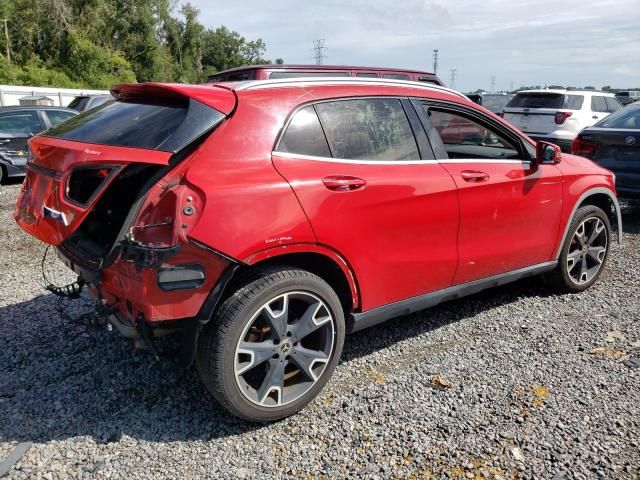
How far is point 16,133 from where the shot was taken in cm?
1055

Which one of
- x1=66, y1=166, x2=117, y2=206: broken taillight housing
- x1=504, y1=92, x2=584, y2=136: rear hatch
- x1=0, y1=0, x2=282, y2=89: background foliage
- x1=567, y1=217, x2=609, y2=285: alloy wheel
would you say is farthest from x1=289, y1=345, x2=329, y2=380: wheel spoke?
x1=0, y1=0, x2=282, y2=89: background foliage

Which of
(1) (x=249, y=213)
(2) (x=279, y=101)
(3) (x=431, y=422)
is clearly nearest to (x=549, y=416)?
(3) (x=431, y=422)

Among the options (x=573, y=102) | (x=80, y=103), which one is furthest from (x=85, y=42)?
(x=573, y=102)

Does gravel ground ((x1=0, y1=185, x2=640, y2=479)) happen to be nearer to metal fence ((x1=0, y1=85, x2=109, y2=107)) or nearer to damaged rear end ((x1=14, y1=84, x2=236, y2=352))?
damaged rear end ((x1=14, y1=84, x2=236, y2=352))

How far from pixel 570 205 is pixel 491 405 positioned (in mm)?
2132

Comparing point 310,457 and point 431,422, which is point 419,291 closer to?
point 431,422

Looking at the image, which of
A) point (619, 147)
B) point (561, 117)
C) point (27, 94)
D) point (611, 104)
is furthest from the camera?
point (27, 94)

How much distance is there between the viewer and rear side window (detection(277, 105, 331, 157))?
9.67ft

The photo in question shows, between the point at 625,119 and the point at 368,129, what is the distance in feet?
18.5

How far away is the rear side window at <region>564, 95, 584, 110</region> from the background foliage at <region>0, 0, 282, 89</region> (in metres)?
38.8

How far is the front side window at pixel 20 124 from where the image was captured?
10.5m

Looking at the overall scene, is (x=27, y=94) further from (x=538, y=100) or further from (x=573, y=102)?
(x=573, y=102)

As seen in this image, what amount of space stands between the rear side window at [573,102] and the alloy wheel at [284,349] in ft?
37.6

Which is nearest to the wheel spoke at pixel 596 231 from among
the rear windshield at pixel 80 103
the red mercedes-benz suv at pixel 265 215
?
the red mercedes-benz suv at pixel 265 215
